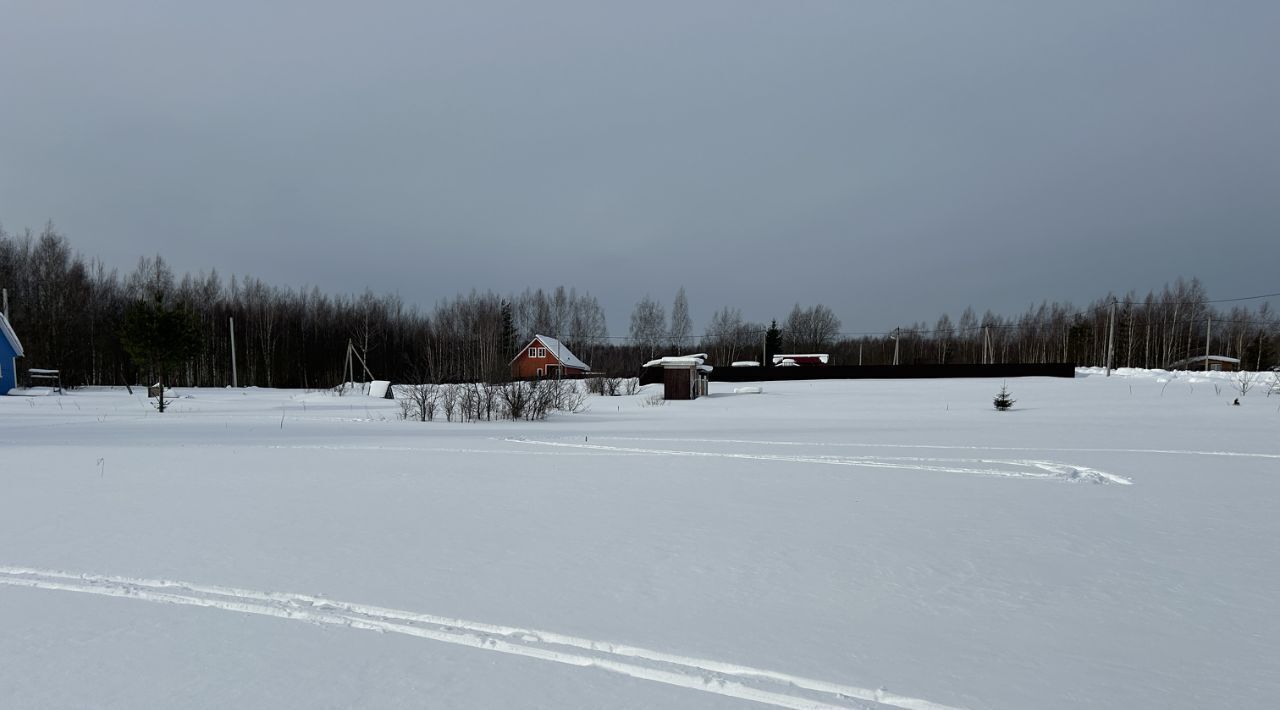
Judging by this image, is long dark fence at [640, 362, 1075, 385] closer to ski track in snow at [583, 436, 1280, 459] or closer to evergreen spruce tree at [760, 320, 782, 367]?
ski track in snow at [583, 436, 1280, 459]

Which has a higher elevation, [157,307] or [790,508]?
[157,307]

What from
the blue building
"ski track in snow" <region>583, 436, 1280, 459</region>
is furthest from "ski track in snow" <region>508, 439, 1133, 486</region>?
the blue building

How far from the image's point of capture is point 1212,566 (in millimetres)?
4000

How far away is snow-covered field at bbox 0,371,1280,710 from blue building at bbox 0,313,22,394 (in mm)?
28363

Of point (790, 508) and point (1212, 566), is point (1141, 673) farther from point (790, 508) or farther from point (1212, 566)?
point (790, 508)

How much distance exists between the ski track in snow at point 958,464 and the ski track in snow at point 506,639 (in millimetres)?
5814

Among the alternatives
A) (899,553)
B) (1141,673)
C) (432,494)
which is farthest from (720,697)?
(432,494)

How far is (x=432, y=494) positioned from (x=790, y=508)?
3.31m

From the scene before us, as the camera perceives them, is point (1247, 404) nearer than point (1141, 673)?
No

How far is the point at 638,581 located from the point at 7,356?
124 ft

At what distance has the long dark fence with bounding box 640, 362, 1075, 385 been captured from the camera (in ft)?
114

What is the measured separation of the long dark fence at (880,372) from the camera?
34.8m

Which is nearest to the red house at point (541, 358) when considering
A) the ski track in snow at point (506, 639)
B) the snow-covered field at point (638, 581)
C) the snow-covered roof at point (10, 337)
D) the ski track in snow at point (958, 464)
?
the snow-covered roof at point (10, 337)

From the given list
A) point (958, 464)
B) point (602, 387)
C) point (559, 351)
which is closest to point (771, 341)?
point (559, 351)
